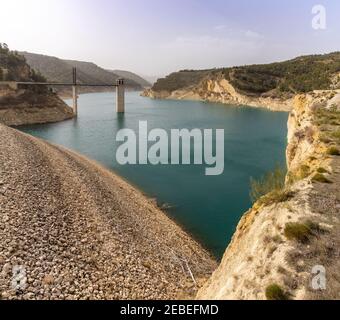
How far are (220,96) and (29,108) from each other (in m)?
81.0

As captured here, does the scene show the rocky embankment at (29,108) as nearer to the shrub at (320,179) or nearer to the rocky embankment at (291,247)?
the rocky embankment at (291,247)

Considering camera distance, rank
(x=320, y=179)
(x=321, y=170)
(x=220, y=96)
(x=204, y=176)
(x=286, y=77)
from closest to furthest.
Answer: (x=320, y=179) < (x=321, y=170) < (x=204, y=176) < (x=286, y=77) < (x=220, y=96)

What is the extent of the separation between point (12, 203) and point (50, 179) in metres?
5.23

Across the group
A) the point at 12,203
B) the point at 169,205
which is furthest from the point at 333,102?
the point at 12,203

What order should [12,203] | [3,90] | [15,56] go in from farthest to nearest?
1. [15,56]
2. [3,90]
3. [12,203]

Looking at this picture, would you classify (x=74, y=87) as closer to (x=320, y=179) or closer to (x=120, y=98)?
(x=120, y=98)

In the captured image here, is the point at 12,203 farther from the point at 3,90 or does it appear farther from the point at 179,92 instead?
the point at 179,92

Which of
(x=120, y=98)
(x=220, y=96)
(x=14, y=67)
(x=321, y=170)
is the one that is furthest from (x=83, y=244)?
(x=220, y=96)

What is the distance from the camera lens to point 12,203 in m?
16.4

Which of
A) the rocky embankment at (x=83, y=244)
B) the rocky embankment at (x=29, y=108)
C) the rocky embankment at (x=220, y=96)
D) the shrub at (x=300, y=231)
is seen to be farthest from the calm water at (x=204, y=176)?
the rocky embankment at (x=220, y=96)

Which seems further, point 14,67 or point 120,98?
point 120,98

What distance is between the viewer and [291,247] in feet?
27.3

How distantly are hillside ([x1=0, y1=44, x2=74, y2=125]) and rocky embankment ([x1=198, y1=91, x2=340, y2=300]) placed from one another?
2581 inches

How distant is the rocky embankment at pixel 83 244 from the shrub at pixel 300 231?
5925 mm
